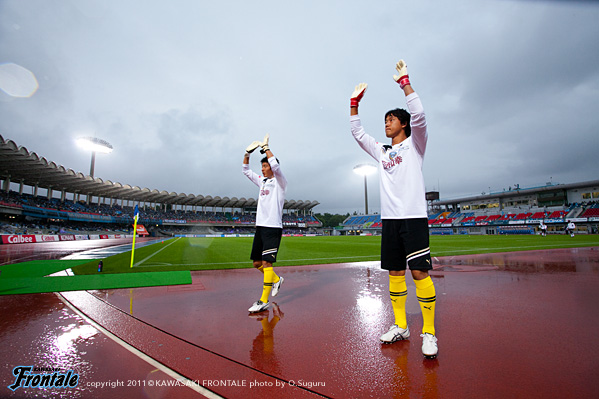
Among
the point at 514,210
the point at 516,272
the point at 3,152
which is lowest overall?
the point at 516,272

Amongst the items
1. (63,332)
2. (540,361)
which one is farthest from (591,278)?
(63,332)

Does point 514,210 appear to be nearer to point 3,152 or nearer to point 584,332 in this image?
point 584,332

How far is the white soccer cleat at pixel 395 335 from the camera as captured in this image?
247 centimetres

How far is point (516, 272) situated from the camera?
6363 millimetres

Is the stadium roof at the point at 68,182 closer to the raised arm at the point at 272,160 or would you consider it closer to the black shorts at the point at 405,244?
the raised arm at the point at 272,160

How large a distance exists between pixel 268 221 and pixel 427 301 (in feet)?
7.53

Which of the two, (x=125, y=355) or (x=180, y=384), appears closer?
(x=180, y=384)

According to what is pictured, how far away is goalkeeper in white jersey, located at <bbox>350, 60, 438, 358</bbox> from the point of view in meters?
2.45

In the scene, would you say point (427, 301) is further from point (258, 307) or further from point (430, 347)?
point (258, 307)

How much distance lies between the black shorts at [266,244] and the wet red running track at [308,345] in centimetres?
72

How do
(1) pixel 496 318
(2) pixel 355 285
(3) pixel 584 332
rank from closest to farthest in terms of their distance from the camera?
(3) pixel 584 332
(1) pixel 496 318
(2) pixel 355 285

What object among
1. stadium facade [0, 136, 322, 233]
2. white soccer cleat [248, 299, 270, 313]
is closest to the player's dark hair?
white soccer cleat [248, 299, 270, 313]

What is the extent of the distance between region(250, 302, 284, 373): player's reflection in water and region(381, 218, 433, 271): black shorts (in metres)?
1.30

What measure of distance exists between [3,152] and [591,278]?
136 ft
